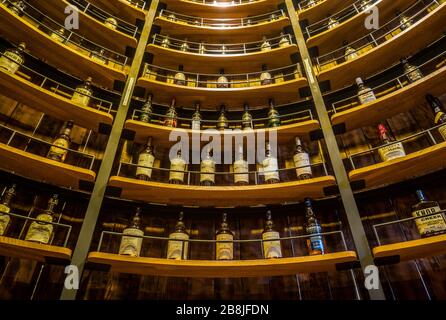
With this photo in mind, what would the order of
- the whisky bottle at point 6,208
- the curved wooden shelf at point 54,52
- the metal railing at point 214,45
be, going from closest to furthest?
the whisky bottle at point 6,208, the curved wooden shelf at point 54,52, the metal railing at point 214,45

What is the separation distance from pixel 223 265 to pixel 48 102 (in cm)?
186

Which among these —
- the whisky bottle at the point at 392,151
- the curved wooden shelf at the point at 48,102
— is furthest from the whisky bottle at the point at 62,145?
the whisky bottle at the point at 392,151

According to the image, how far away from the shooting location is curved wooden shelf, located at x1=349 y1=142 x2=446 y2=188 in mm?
1772

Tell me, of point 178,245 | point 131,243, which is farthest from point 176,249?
point 131,243

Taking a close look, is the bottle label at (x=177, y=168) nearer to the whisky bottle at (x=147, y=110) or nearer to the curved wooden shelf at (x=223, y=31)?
the whisky bottle at (x=147, y=110)

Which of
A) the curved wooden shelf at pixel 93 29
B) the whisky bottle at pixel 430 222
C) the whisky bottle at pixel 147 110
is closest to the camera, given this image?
the whisky bottle at pixel 430 222

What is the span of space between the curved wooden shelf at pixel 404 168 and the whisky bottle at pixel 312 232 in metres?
0.41

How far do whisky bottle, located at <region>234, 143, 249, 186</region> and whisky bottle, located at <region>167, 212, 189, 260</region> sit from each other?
563 millimetres

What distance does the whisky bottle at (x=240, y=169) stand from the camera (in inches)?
92.1

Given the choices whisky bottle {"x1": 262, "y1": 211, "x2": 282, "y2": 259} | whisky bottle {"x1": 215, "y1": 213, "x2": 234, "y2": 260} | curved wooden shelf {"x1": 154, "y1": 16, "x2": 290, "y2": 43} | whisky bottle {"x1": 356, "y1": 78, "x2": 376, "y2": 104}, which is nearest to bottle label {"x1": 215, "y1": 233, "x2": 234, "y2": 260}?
whisky bottle {"x1": 215, "y1": 213, "x2": 234, "y2": 260}

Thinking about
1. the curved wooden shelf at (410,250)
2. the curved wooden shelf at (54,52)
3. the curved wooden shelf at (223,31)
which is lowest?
the curved wooden shelf at (410,250)

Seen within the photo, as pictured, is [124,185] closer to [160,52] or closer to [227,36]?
[160,52]
